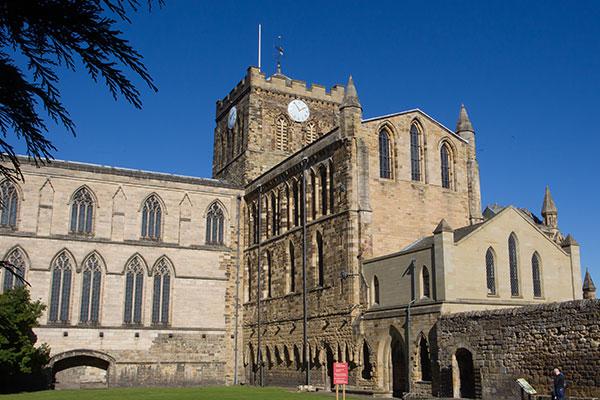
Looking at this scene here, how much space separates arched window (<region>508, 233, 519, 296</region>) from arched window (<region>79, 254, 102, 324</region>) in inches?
1024

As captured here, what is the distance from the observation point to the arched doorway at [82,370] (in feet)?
135

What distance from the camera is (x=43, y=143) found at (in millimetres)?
5344

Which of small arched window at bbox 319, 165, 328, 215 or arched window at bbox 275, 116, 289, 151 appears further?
arched window at bbox 275, 116, 289, 151

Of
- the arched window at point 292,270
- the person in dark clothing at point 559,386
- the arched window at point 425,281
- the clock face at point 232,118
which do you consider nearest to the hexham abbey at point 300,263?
the arched window at point 425,281

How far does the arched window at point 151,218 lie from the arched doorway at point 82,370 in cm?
834

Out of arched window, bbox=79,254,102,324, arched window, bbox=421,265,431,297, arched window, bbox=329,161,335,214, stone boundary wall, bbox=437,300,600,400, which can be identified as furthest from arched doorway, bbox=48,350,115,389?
stone boundary wall, bbox=437,300,600,400

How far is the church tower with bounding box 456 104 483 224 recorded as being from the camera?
124 feet

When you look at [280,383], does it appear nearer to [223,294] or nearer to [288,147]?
[223,294]

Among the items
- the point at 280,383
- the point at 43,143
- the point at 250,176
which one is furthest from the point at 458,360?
the point at 250,176

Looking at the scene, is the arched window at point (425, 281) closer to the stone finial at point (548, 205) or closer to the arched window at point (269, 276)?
the arched window at point (269, 276)

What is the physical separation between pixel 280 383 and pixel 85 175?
18.5 m

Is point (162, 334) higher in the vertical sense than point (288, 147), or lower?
lower

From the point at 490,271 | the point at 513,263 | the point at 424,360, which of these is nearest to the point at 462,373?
the point at 424,360

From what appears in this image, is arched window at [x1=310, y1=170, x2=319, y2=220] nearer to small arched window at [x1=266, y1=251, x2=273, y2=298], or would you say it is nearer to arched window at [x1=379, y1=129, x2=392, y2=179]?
arched window at [x1=379, y1=129, x2=392, y2=179]
